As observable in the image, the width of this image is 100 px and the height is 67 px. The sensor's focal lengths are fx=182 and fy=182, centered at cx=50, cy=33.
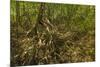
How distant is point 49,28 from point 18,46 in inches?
14.6

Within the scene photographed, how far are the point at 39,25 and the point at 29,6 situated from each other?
219 millimetres

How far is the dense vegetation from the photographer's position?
1831 mm

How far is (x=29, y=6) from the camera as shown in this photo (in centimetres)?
186

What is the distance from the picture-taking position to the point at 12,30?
70.9 inches

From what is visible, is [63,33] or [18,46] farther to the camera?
[63,33]

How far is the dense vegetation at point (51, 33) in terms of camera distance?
1.83 meters

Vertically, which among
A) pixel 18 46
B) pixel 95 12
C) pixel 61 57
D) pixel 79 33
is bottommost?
pixel 61 57

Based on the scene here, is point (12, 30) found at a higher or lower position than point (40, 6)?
lower

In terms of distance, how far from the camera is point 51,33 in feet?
6.31

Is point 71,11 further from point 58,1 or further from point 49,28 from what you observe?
point 49,28
